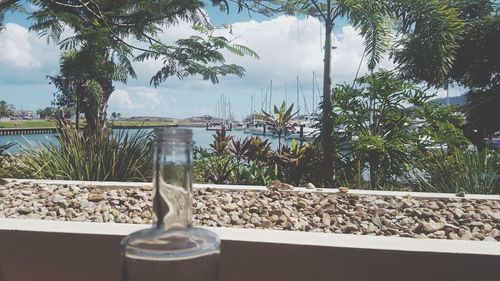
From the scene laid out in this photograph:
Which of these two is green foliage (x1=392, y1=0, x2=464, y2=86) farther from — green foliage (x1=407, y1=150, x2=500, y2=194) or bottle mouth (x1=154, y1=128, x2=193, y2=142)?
bottle mouth (x1=154, y1=128, x2=193, y2=142)

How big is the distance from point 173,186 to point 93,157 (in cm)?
444

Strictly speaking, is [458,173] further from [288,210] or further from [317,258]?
[317,258]

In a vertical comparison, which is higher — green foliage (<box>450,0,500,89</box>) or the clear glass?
green foliage (<box>450,0,500,89</box>)

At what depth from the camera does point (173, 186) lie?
2.27 feet

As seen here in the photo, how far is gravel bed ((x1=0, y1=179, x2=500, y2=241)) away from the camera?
2953mm

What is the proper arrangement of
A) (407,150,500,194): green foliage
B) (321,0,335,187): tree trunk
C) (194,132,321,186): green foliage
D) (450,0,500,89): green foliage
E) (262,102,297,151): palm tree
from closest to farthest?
(407,150,500,194): green foliage → (194,132,321,186): green foliage → (321,0,335,187): tree trunk → (262,102,297,151): palm tree → (450,0,500,89): green foliage

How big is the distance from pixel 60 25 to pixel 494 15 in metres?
13.5

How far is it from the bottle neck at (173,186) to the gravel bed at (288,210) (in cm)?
228

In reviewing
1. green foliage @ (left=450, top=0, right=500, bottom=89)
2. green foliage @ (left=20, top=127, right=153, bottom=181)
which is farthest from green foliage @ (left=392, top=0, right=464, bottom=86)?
green foliage @ (left=450, top=0, right=500, bottom=89)

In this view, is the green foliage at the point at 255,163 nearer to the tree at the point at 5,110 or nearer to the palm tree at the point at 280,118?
the palm tree at the point at 280,118

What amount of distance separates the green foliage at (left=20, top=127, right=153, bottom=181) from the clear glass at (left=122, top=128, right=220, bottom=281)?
4.33m

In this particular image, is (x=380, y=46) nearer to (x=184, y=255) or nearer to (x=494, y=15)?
(x=184, y=255)

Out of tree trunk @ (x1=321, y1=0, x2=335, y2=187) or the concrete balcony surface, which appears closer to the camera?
the concrete balcony surface

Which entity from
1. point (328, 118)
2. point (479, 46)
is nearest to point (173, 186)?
point (328, 118)
